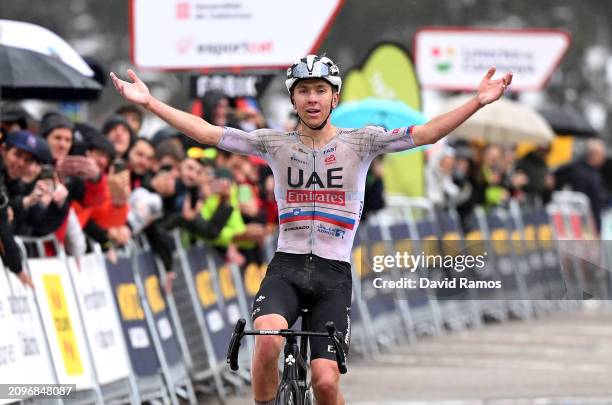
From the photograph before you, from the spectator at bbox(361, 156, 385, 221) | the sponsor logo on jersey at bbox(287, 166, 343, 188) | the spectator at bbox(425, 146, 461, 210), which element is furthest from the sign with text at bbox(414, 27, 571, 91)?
the sponsor logo on jersey at bbox(287, 166, 343, 188)

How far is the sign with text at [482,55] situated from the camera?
2312cm

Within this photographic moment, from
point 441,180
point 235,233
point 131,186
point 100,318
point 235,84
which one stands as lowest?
point 100,318

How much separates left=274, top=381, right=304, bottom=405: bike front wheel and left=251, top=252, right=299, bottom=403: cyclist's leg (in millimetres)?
242

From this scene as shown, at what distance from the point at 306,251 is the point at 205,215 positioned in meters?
4.70

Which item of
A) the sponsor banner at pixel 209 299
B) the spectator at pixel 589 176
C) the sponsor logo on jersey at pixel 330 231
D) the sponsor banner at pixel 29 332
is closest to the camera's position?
the sponsor logo on jersey at pixel 330 231

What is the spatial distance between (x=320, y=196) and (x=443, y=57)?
47.8ft

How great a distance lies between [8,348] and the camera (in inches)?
396

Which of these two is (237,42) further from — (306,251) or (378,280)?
(306,251)

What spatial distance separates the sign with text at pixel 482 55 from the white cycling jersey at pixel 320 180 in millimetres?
13978

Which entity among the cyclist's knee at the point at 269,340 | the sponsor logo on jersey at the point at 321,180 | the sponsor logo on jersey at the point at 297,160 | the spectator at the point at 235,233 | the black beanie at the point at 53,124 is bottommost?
the cyclist's knee at the point at 269,340

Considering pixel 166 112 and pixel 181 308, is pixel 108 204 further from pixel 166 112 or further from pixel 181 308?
pixel 166 112

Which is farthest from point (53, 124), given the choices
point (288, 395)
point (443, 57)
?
point (443, 57)

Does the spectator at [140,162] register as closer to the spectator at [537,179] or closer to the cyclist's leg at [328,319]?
the cyclist's leg at [328,319]

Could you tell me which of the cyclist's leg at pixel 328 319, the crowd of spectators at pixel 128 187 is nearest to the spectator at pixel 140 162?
the crowd of spectators at pixel 128 187
